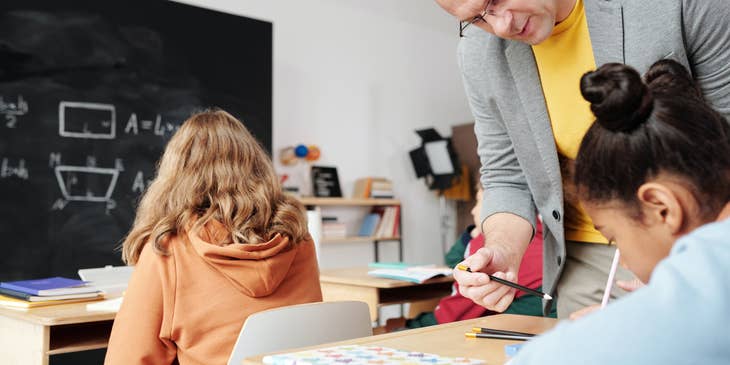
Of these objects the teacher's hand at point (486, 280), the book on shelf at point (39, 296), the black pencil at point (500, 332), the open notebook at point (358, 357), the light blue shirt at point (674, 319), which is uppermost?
the light blue shirt at point (674, 319)

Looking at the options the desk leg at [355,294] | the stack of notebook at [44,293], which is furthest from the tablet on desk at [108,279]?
the desk leg at [355,294]

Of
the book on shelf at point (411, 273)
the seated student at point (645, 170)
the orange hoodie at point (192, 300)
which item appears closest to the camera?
the seated student at point (645, 170)

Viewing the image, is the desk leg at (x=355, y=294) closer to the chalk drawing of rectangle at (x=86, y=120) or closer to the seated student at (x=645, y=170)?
the chalk drawing of rectangle at (x=86, y=120)

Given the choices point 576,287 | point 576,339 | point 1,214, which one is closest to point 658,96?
point 576,339

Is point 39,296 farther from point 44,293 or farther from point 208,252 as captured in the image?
point 208,252

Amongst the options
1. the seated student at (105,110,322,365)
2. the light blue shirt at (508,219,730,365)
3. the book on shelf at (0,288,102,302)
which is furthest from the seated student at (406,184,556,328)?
the light blue shirt at (508,219,730,365)

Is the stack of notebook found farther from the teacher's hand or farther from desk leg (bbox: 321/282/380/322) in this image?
the teacher's hand

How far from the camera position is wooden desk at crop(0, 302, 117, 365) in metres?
2.11

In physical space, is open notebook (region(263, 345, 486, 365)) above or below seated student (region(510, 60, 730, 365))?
below

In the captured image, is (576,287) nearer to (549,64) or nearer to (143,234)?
(549,64)

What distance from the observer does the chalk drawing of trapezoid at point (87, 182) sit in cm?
413

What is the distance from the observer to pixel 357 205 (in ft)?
19.4

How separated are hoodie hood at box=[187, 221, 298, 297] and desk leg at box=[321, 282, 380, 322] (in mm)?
1115

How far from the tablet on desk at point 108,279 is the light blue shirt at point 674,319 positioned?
7.48ft
